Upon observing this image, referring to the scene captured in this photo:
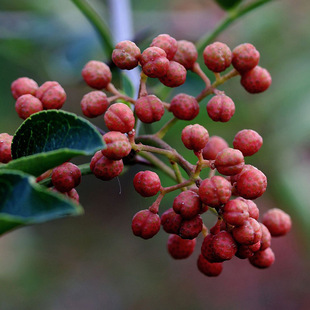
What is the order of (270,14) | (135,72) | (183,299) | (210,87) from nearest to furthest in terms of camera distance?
(210,87)
(135,72)
(270,14)
(183,299)

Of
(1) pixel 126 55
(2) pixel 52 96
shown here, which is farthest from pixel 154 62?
(2) pixel 52 96

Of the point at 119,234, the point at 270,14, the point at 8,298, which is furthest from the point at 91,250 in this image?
the point at 270,14

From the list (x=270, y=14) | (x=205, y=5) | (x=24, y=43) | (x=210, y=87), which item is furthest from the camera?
(x=205, y=5)

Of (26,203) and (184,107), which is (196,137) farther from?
(26,203)

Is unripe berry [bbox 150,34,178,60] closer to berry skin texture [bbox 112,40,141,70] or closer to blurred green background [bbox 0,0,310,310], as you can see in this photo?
berry skin texture [bbox 112,40,141,70]

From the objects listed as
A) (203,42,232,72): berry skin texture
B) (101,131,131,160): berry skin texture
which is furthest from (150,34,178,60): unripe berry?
(101,131,131,160): berry skin texture

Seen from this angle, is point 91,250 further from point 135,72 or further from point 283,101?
point 135,72
